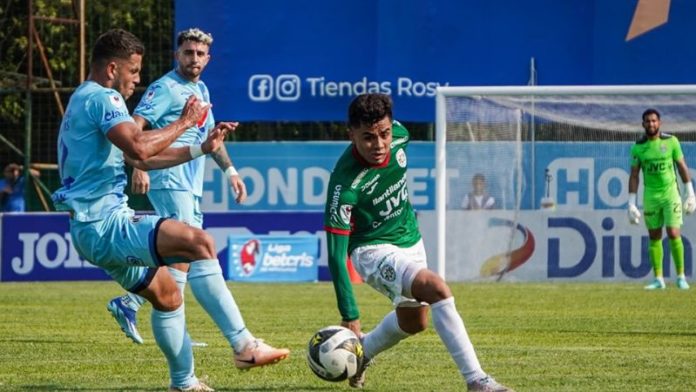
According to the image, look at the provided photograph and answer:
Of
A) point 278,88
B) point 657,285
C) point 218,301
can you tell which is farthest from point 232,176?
point 278,88

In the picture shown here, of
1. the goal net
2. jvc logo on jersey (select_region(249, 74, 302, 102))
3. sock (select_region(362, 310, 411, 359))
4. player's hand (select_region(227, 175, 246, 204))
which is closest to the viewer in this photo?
sock (select_region(362, 310, 411, 359))

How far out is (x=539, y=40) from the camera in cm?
2306

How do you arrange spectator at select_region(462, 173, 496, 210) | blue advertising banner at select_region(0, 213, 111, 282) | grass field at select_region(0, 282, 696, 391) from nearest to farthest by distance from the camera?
grass field at select_region(0, 282, 696, 391) < spectator at select_region(462, 173, 496, 210) < blue advertising banner at select_region(0, 213, 111, 282)

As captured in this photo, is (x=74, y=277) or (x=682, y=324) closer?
(x=682, y=324)

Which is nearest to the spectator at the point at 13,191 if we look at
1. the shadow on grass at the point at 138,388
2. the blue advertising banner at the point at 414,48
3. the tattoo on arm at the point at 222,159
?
the blue advertising banner at the point at 414,48

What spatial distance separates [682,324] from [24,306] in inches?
285

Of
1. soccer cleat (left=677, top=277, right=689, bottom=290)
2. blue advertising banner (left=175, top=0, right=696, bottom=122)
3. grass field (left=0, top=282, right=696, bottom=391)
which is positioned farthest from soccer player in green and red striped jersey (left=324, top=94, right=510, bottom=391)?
blue advertising banner (left=175, top=0, right=696, bottom=122)

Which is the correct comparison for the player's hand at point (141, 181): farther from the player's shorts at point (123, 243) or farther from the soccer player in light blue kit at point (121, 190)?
the player's shorts at point (123, 243)

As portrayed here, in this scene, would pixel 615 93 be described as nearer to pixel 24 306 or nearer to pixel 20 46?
pixel 24 306

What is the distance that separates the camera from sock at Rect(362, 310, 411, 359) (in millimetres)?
8109

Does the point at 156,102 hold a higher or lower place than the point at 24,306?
higher

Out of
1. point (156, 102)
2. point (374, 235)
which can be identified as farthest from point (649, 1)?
point (374, 235)

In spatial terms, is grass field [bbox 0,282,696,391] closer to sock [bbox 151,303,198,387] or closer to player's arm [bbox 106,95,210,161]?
sock [bbox 151,303,198,387]

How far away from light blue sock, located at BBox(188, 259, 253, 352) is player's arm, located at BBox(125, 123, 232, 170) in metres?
0.60
